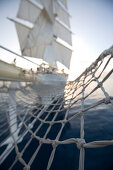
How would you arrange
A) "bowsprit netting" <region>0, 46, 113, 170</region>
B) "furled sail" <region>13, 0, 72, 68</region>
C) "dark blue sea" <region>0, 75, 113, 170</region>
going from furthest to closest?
"furled sail" <region>13, 0, 72, 68</region>
"dark blue sea" <region>0, 75, 113, 170</region>
"bowsprit netting" <region>0, 46, 113, 170</region>

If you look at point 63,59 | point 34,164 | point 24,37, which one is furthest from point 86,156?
point 63,59

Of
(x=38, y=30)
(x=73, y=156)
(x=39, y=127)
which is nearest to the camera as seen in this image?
(x=39, y=127)

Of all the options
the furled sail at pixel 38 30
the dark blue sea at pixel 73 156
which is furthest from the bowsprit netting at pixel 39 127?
the furled sail at pixel 38 30

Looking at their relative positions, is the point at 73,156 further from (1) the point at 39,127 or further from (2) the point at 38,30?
(2) the point at 38,30

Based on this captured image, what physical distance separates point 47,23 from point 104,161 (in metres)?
18.2

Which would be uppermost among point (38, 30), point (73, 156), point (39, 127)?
point (38, 30)

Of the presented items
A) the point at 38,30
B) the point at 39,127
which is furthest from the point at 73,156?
the point at 38,30

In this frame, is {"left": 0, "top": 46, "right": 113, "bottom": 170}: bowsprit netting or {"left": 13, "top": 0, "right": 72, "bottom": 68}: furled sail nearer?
{"left": 0, "top": 46, "right": 113, "bottom": 170}: bowsprit netting

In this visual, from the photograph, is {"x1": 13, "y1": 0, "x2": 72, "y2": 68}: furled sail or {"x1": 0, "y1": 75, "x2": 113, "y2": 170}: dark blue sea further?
{"x1": 13, "y1": 0, "x2": 72, "y2": 68}: furled sail

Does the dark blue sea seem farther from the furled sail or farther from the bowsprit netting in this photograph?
the furled sail

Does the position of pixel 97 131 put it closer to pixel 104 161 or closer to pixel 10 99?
pixel 104 161

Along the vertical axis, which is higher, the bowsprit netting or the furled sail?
the furled sail

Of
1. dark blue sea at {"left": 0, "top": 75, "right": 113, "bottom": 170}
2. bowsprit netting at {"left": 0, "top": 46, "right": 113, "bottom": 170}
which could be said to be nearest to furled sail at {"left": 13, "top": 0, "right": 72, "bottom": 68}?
bowsprit netting at {"left": 0, "top": 46, "right": 113, "bottom": 170}

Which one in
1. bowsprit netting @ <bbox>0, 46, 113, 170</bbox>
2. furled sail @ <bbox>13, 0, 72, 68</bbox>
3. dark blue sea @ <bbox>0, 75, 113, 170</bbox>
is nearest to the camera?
bowsprit netting @ <bbox>0, 46, 113, 170</bbox>
